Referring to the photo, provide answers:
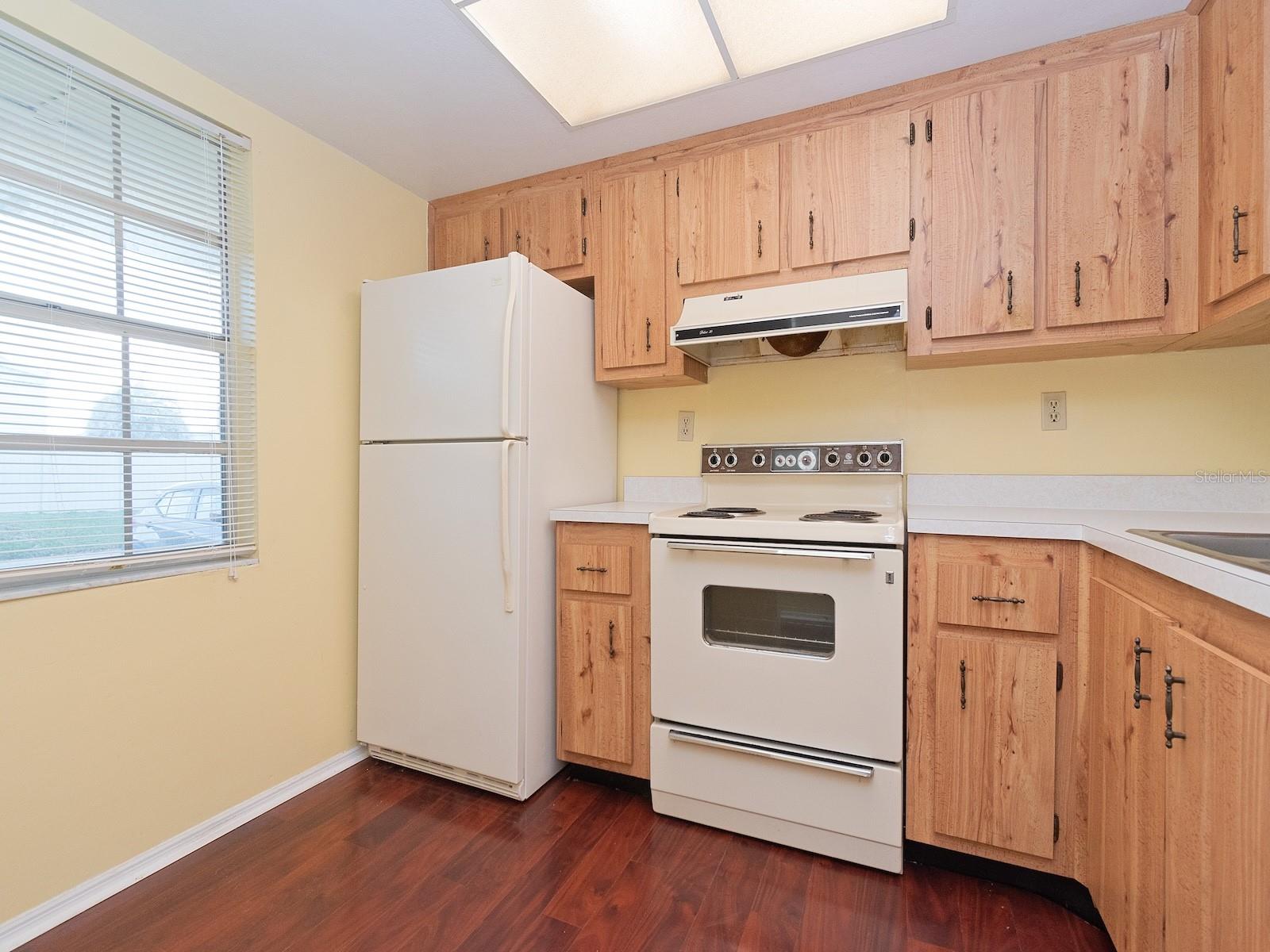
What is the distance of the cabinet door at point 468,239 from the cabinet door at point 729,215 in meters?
0.87

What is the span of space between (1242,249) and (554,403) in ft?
6.18

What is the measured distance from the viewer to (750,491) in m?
2.30

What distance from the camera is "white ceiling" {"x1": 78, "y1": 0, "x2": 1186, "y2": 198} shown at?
159cm

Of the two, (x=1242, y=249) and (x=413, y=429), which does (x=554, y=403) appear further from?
(x=1242, y=249)

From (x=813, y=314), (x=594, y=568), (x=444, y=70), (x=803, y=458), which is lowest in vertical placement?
(x=594, y=568)

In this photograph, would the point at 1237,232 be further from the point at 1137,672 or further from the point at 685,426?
the point at 685,426

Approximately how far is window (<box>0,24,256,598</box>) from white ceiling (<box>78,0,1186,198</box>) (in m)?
0.24

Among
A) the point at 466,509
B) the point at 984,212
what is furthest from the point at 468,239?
the point at 984,212

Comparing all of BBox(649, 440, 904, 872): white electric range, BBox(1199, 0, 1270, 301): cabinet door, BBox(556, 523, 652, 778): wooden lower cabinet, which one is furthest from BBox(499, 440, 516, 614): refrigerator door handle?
BBox(1199, 0, 1270, 301): cabinet door

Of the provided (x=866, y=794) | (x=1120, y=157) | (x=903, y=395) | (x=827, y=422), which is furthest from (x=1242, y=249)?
(x=866, y=794)

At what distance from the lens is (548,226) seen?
244 cm

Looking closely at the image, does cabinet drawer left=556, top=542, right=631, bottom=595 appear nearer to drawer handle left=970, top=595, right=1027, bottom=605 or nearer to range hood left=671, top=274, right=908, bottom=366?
range hood left=671, top=274, right=908, bottom=366

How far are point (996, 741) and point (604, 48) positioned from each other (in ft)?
7.41

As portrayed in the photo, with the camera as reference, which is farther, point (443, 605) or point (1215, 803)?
point (443, 605)
